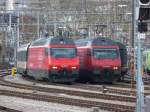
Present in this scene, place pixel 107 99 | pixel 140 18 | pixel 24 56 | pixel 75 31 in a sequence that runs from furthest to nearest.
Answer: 1. pixel 75 31
2. pixel 24 56
3. pixel 107 99
4. pixel 140 18

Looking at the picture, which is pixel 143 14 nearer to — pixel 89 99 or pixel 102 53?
pixel 89 99

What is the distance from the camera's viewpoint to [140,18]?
13984 millimetres

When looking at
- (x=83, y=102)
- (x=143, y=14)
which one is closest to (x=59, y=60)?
(x=83, y=102)

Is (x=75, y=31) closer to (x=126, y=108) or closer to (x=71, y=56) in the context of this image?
(x=71, y=56)

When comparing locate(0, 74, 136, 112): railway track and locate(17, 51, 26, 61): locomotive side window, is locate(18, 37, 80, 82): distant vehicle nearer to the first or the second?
locate(0, 74, 136, 112): railway track

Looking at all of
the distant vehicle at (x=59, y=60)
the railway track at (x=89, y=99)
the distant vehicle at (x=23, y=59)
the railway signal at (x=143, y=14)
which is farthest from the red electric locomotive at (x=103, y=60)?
the railway signal at (x=143, y=14)

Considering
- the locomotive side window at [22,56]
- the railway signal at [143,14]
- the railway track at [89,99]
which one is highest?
the railway signal at [143,14]

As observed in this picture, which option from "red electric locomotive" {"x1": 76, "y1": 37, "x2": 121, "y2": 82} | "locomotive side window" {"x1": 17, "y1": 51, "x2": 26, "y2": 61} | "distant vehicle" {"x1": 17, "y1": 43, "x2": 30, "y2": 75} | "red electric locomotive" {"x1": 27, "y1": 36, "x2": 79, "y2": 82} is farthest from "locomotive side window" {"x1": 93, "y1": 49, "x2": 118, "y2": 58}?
"locomotive side window" {"x1": 17, "y1": 51, "x2": 26, "y2": 61}

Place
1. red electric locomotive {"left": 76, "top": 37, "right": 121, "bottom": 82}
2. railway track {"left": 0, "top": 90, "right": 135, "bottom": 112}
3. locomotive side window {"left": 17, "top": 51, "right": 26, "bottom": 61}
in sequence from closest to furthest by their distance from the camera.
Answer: railway track {"left": 0, "top": 90, "right": 135, "bottom": 112}, red electric locomotive {"left": 76, "top": 37, "right": 121, "bottom": 82}, locomotive side window {"left": 17, "top": 51, "right": 26, "bottom": 61}

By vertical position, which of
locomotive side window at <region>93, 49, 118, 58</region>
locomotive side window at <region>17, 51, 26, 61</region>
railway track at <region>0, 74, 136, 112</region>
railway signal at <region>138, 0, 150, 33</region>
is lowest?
railway track at <region>0, 74, 136, 112</region>

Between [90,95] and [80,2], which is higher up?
[80,2]

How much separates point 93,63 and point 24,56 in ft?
28.9

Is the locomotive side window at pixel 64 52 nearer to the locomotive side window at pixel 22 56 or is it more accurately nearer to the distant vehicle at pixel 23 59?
the distant vehicle at pixel 23 59

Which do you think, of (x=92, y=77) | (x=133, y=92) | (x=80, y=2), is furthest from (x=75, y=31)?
(x=133, y=92)
